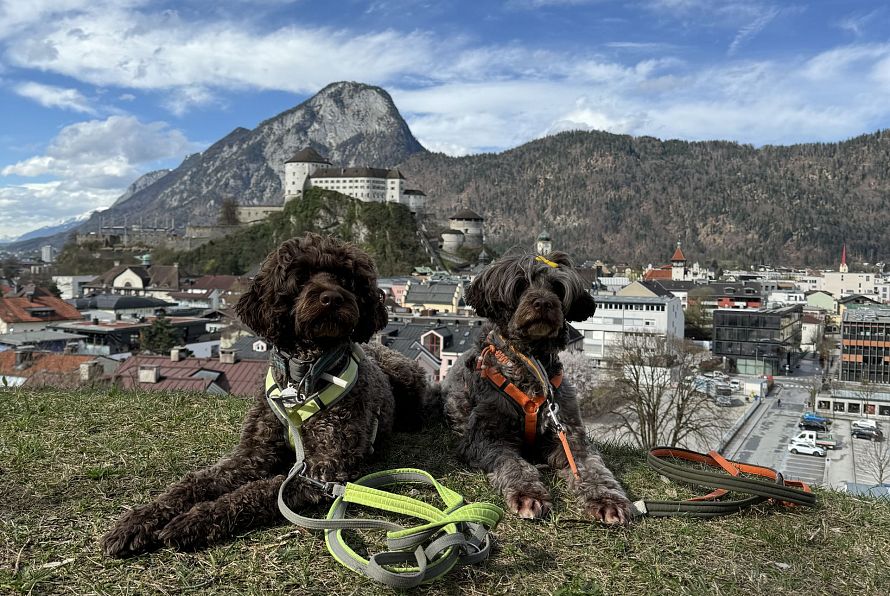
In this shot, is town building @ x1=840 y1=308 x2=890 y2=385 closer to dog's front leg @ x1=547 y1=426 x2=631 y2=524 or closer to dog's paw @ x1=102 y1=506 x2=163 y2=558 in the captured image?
dog's front leg @ x1=547 y1=426 x2=631 y2=524

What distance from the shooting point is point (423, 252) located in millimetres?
97375

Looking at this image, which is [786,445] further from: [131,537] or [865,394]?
[131,537]

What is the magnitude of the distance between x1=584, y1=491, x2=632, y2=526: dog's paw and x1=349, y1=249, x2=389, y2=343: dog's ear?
1544 mm

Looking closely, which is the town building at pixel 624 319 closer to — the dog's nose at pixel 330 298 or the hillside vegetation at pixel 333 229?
the hillside vegetation at pixel 333 229

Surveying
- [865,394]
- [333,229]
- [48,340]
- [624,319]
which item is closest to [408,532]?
[48,340]

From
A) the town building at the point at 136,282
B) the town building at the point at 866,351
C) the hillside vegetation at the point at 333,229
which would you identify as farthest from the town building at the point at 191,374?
the town building at the point at 136,282

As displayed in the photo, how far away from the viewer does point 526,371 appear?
13.9 feet

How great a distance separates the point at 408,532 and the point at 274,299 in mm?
1437

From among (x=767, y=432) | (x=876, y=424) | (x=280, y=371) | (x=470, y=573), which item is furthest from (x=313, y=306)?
(x=876, y=424)

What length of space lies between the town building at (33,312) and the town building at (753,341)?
55730 mm

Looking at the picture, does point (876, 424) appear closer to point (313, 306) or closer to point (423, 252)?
point (313, 306)

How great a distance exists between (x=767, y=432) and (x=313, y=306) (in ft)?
127

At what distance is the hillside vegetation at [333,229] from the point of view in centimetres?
9506

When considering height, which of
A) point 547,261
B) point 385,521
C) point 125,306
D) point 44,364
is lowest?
point 125,306
